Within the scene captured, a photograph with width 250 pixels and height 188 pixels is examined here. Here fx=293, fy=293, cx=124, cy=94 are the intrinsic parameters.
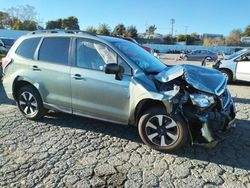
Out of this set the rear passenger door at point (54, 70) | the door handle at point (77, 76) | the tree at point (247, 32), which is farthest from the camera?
the tree at point (247, 32)

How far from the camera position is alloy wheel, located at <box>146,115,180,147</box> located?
14.7 ft

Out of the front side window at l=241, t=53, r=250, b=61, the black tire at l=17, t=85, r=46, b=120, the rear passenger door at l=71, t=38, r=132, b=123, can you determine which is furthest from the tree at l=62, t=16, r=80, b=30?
the rear passenger door at l=71, t=38, r=132, b=123

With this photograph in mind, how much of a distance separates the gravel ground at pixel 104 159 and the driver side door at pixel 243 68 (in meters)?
5.65

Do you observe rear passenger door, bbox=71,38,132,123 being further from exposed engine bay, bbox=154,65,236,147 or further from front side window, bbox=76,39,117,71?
exposed engine bay, bbox=154,65,236,147

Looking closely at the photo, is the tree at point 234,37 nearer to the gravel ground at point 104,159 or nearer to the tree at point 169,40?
the tree at point 169,40

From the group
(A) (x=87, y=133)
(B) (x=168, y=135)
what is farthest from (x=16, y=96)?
(B) (x=168, y=135)

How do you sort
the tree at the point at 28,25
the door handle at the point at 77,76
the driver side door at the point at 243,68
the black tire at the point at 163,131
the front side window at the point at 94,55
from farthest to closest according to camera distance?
the tree at the point at 28,25, the driver side door at the point at 243,68, the door handle at the point at 77,76, the front side window at the point at 94,55, the black tire at the point at 163,131

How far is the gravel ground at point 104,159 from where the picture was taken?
12.6 feet

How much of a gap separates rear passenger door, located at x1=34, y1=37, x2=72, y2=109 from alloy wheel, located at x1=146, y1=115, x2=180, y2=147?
170 centimetres

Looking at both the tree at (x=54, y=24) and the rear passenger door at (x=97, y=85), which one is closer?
the rear passenger door at (x=97, y=85)

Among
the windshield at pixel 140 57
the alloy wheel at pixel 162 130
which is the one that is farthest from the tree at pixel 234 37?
the alloy wheel at pixel 162 130

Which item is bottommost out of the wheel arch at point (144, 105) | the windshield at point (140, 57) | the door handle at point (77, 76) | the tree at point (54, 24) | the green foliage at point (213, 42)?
the wheel arch at point (144, 105)

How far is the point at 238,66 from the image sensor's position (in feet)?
37.0

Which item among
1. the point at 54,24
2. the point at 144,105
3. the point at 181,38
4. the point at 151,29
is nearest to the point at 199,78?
the point at 144,105
